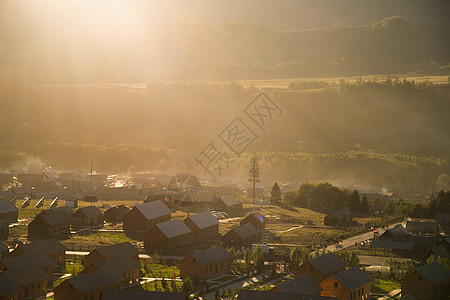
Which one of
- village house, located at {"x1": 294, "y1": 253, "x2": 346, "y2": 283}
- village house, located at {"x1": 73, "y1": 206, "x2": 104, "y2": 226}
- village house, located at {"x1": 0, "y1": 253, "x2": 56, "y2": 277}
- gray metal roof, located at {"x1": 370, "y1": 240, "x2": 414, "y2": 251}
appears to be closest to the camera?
village house, located at {"x1": 0, "y1": 253, "x2": 56, "y2": 277}

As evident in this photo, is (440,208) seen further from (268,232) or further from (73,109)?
(73,109)

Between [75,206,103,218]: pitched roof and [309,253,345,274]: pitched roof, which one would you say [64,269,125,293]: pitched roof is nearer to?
[309,253,345,274]: pitched roof

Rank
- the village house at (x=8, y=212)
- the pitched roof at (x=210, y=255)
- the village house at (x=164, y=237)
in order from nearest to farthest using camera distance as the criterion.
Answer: the pitched roof at (x=210, y=255) < the village house at (x=164, y=237) < the village house at (x=8, y=212)

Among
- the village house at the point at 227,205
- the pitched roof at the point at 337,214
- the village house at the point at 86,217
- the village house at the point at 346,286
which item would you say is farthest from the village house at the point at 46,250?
the village house at the point at 227,205

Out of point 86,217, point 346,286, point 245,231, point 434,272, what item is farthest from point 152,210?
point 434,272

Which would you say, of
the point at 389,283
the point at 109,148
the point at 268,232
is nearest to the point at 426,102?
the point at 109,148

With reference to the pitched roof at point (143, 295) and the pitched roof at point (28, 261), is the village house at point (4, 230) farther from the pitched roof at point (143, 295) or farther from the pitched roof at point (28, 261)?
the pitched roof at point (143, 295)

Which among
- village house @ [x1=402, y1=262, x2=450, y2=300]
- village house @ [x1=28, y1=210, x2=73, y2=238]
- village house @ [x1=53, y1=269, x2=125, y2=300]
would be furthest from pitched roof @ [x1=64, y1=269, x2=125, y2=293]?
village house @ [x1=28, y1=210, x2=73, y2=238]
